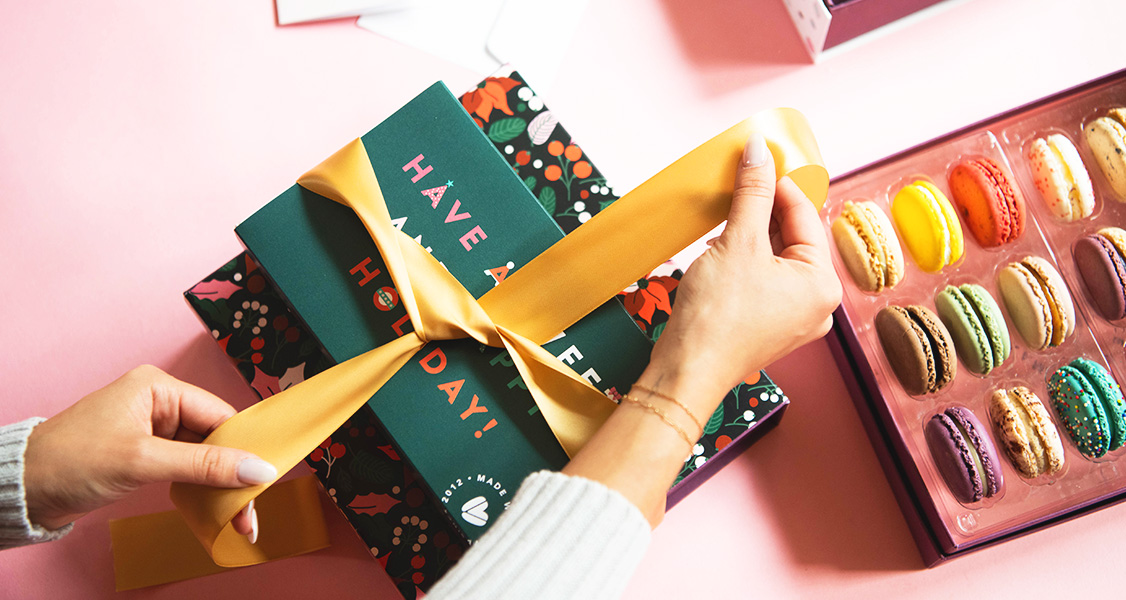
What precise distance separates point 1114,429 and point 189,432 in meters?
1.61

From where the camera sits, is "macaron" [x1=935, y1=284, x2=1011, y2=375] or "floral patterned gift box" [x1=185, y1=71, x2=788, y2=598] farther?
"macaron" [x1=935, y1=284, x2=1011, y2=375]

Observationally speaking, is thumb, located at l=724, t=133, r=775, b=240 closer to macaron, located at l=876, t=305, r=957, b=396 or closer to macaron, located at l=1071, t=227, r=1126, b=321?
macaron, located at l=876, t=305, r=957, b=396

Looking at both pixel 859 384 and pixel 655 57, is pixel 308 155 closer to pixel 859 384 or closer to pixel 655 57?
pixel 655 57

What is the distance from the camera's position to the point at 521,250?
47.3 inches

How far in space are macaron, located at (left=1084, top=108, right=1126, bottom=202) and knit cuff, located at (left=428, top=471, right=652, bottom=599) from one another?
1.18 metres

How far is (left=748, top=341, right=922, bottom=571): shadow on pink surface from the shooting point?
4.80 feet

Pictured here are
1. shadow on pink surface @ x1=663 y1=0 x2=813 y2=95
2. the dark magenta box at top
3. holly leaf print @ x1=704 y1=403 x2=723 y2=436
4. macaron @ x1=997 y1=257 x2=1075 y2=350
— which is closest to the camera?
holly leaf print @ x1=704 y1=403 x2=723 y2=436

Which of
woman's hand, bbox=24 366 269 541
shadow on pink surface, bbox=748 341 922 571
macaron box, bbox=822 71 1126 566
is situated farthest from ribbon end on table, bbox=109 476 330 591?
macaron box, bbox=822 71 1126 566

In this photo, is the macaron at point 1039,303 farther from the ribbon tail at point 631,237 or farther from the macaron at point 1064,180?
the ribbon tail at point 631,237

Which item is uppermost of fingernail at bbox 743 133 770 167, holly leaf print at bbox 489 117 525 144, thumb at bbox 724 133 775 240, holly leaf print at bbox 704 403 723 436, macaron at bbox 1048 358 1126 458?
holly leaf print at bbox 489 117 525 144

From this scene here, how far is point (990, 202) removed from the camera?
1.42 metres

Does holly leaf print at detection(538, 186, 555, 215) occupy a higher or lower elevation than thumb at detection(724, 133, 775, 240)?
higher

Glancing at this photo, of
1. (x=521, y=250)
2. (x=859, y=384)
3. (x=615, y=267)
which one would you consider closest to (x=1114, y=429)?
(x=859, y=384)

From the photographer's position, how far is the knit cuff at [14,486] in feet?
3.63
